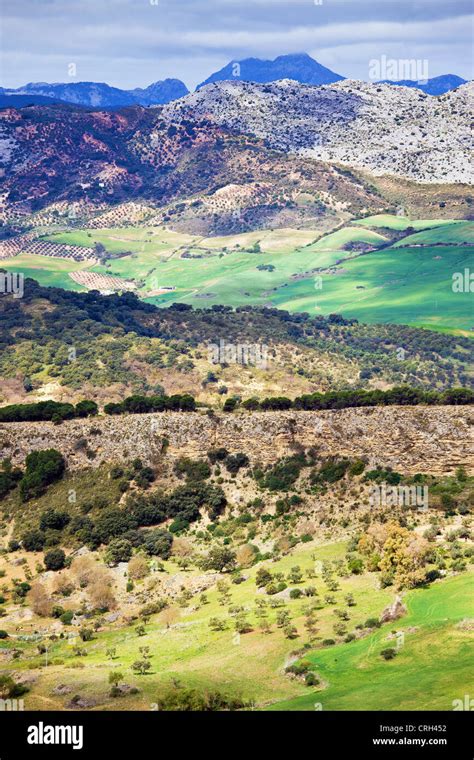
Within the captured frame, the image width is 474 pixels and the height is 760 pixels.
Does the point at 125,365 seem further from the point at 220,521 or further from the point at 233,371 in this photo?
the point at 220,521

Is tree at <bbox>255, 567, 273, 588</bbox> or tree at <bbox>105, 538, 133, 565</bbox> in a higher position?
tree at <bbox>255, 567, 273, 588</bbox>

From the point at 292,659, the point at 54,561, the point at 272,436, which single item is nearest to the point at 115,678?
the point at 292,659

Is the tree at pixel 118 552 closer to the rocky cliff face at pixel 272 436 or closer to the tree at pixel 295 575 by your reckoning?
the rocky cliff face at pixel 272 436

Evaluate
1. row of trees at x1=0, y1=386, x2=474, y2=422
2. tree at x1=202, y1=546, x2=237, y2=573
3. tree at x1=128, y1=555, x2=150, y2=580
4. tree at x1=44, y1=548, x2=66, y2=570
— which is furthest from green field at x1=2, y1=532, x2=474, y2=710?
row of trees at x1=0, y1=386, x2=474, y2=422

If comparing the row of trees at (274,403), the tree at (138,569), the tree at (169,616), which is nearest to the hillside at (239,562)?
the tree at (138,569)

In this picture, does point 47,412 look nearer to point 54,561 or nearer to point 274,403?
point 274,403

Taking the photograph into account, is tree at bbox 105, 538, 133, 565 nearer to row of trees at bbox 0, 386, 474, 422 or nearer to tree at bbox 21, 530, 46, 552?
tree at bbox 21, 530, 46, 552
